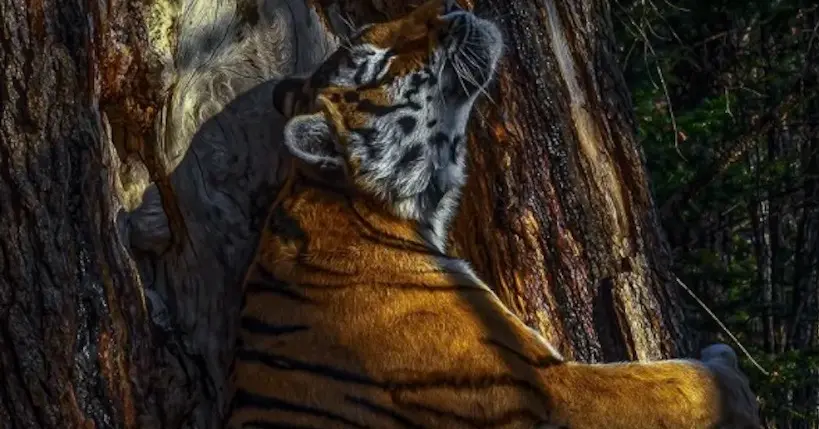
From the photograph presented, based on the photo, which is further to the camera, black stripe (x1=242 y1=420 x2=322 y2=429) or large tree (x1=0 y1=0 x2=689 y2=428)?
large tree (x1=0 y1=0 x2=689 y2=428)

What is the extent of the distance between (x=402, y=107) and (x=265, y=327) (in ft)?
2.40

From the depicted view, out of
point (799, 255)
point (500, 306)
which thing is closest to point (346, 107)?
point (500, 306)

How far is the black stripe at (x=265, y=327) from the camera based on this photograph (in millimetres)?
3844

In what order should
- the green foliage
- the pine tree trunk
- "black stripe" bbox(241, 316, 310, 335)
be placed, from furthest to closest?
the green foliage < the pine tree trunk < "black stripe" bbox(241, 316, 310, 335)

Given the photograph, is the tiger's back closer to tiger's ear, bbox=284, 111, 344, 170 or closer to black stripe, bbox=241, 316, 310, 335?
black stripe, bbox=241, 316, 310, 335

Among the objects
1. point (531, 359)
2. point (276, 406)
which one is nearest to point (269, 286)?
point (276, 406)

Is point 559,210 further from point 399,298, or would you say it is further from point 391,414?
→ point 391,414

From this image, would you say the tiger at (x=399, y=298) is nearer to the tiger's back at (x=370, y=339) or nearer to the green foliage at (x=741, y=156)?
the tiger's back at (x=370, y=339)

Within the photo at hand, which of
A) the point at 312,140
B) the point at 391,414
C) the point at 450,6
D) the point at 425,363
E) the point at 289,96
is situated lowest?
the point at 391,414

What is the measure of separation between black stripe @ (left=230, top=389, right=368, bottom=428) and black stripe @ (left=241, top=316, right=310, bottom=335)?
0.17 meters

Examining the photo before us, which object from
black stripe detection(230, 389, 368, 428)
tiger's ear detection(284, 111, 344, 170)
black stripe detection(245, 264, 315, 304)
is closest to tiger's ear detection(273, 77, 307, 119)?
tiger's ear detection(284, 111, 344, 170)

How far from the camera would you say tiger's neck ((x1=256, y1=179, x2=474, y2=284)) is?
154 inches

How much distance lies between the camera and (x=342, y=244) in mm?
3967

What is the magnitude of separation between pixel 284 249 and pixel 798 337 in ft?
20.3
